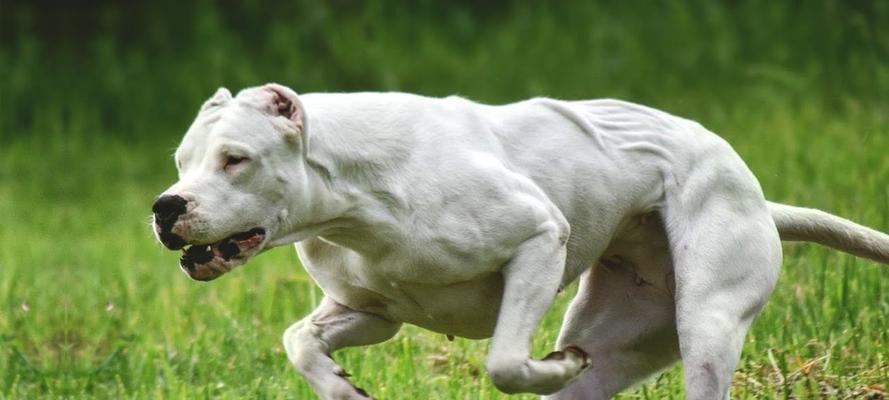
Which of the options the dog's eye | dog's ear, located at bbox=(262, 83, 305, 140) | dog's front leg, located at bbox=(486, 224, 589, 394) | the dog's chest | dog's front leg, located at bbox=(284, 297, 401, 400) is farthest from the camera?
dog's front leg, located at bbox=(284, 297, 401, 400)

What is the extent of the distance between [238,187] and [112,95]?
8.79 m

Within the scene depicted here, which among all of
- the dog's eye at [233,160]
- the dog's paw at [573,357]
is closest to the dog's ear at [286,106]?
the dog's eye at [233,160]

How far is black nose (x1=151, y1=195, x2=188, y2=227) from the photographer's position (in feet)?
14.2

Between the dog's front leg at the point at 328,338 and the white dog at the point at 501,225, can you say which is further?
the dog's front leg at the point at 328,338

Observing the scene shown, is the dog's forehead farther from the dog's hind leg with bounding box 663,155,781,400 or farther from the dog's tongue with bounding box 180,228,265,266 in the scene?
the dog's hind leg with bounding box 663,155,781,400

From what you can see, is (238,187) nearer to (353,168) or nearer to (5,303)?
(353,168)

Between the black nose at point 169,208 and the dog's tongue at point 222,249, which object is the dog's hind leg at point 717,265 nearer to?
the dog's tongue at point 222,249

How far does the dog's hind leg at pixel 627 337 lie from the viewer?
539 centimetres

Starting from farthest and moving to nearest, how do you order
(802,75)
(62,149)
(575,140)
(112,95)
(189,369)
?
(112,95) → (62,149) → (802,75) → (189,369) → (575,140)

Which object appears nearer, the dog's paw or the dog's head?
A: the dog's head

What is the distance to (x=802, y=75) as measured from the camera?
11242 millimetres

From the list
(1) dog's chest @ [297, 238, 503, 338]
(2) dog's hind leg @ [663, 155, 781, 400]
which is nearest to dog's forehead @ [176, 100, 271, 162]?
(1) dog's chest @ [297, 238, 503, 338]

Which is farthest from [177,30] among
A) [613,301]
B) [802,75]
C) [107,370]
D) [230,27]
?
[613,301]

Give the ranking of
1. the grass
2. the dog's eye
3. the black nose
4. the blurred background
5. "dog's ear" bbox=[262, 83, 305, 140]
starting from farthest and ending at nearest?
1. the blurred background
2. the grass
3. "dog's ear" bbox=[262, 83, 305, 140]
4. the dog's eye
5. the black nose
